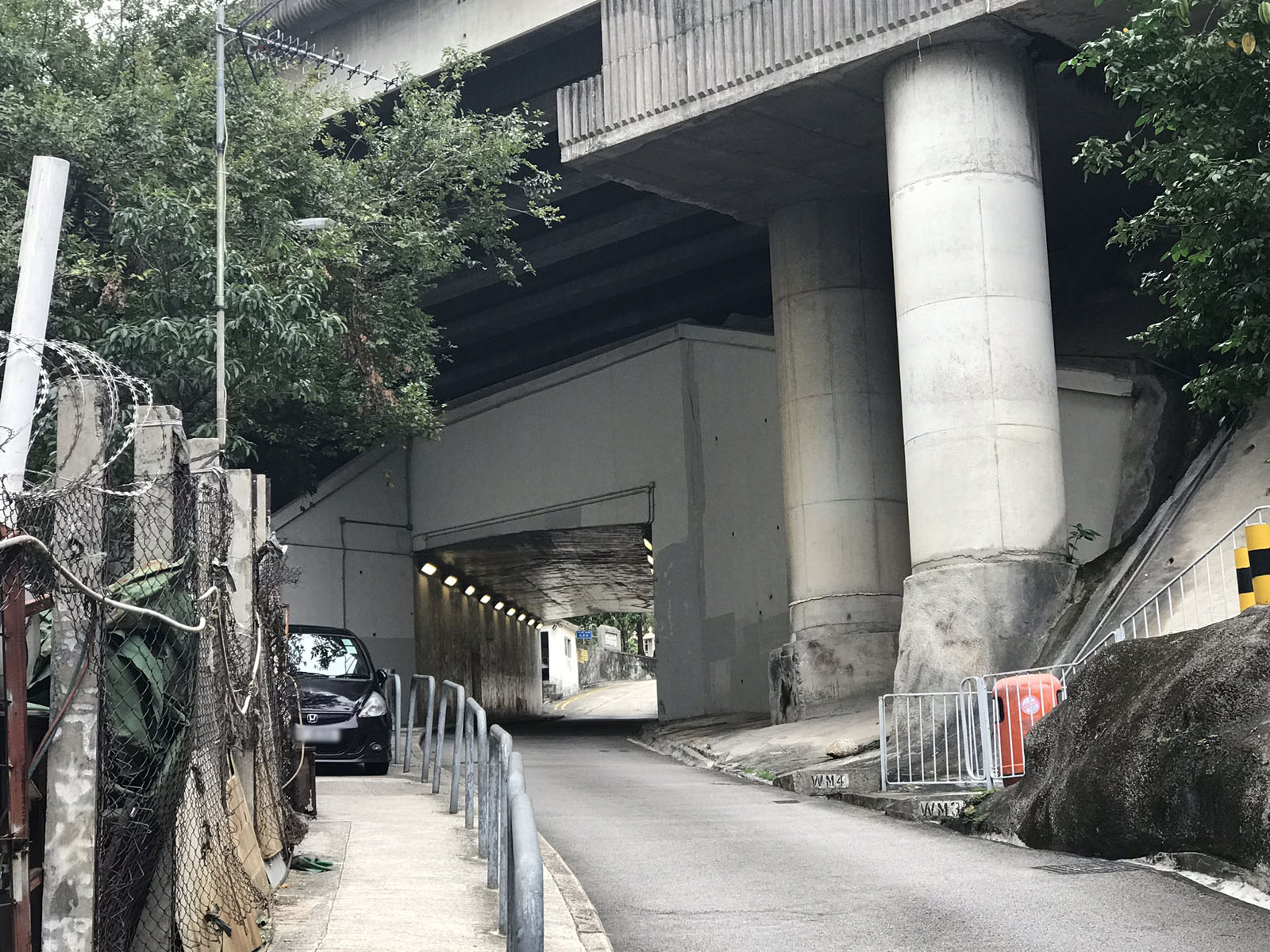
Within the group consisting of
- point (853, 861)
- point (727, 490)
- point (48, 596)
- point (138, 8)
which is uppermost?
point (138, 8)

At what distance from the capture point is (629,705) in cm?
5184

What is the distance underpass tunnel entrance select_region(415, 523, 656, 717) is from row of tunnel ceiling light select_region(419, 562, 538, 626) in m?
0.04

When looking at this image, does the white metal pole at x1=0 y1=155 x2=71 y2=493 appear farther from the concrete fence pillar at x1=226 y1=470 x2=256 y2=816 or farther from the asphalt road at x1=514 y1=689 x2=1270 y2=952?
the asphalt road at x1=514 y1=689 x2=1270 y2=952

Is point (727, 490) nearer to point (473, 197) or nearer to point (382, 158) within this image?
point (473, 197)

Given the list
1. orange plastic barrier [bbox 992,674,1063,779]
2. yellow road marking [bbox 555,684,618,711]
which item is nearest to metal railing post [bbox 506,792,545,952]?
orange plastic barrier [bbox 992,674,1063,779]

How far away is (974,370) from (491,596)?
25.6 metres

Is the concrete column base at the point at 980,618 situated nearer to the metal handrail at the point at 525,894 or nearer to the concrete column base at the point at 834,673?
the concrete column base at the point at 834,673

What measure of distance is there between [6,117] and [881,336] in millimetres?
13154

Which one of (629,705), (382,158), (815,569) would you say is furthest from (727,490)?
(629,705)

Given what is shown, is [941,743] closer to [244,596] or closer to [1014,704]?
[1014,704]

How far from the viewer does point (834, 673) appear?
910 inches

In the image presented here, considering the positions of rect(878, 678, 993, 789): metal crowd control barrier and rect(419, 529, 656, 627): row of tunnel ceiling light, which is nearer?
rect(878, 678, 993, 789): metal crowd control barrier

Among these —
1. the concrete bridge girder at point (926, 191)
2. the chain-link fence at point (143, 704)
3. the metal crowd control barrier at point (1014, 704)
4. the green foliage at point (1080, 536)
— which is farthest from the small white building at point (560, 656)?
the chain-link fence at point (143, 704)

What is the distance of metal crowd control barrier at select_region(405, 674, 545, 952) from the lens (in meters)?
3.74
